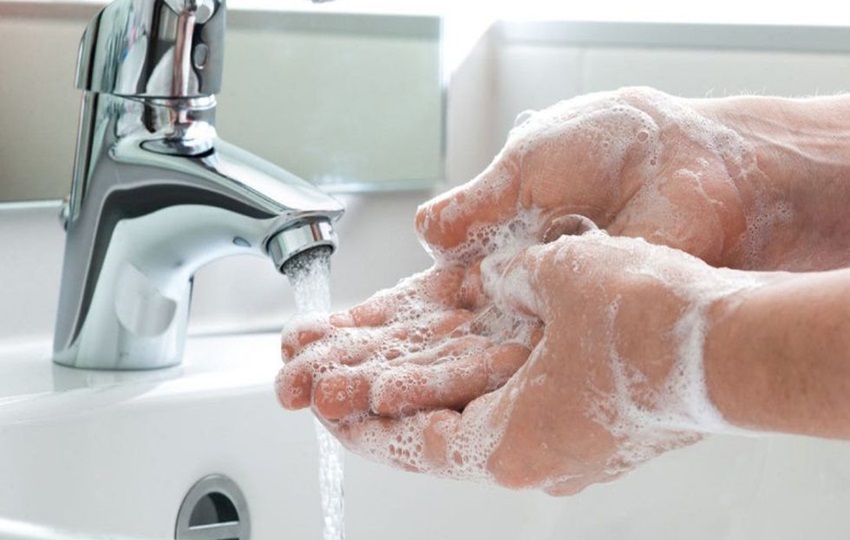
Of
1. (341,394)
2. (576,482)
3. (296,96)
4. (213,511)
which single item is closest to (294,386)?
(341,394)

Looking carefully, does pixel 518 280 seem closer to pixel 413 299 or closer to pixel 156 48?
pixel 413 299

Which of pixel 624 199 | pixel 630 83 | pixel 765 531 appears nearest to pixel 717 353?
pixel 624 199

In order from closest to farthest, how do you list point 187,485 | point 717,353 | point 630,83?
point 717,353
point 187,485
point 630,83

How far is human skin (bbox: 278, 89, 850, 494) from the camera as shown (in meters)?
0.49

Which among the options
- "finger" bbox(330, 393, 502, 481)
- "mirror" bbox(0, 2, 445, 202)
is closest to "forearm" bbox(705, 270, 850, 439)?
"finger" bbox(330, 393, 502, 481)

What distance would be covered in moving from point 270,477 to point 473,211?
0.25 meters

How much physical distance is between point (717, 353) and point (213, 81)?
402mm

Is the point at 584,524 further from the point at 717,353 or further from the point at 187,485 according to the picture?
the point at 717,353

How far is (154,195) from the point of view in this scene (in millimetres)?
803

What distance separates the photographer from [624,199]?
2.33 ft

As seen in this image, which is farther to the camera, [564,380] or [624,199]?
[624,199]

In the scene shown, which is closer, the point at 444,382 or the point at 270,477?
the point at 444,382

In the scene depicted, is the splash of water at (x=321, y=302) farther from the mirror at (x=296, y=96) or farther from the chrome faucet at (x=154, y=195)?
the mirror at (x=296, y=96)

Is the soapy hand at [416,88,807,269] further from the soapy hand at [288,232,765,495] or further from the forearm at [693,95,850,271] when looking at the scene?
the soapy hand at [288,232,765,495]
